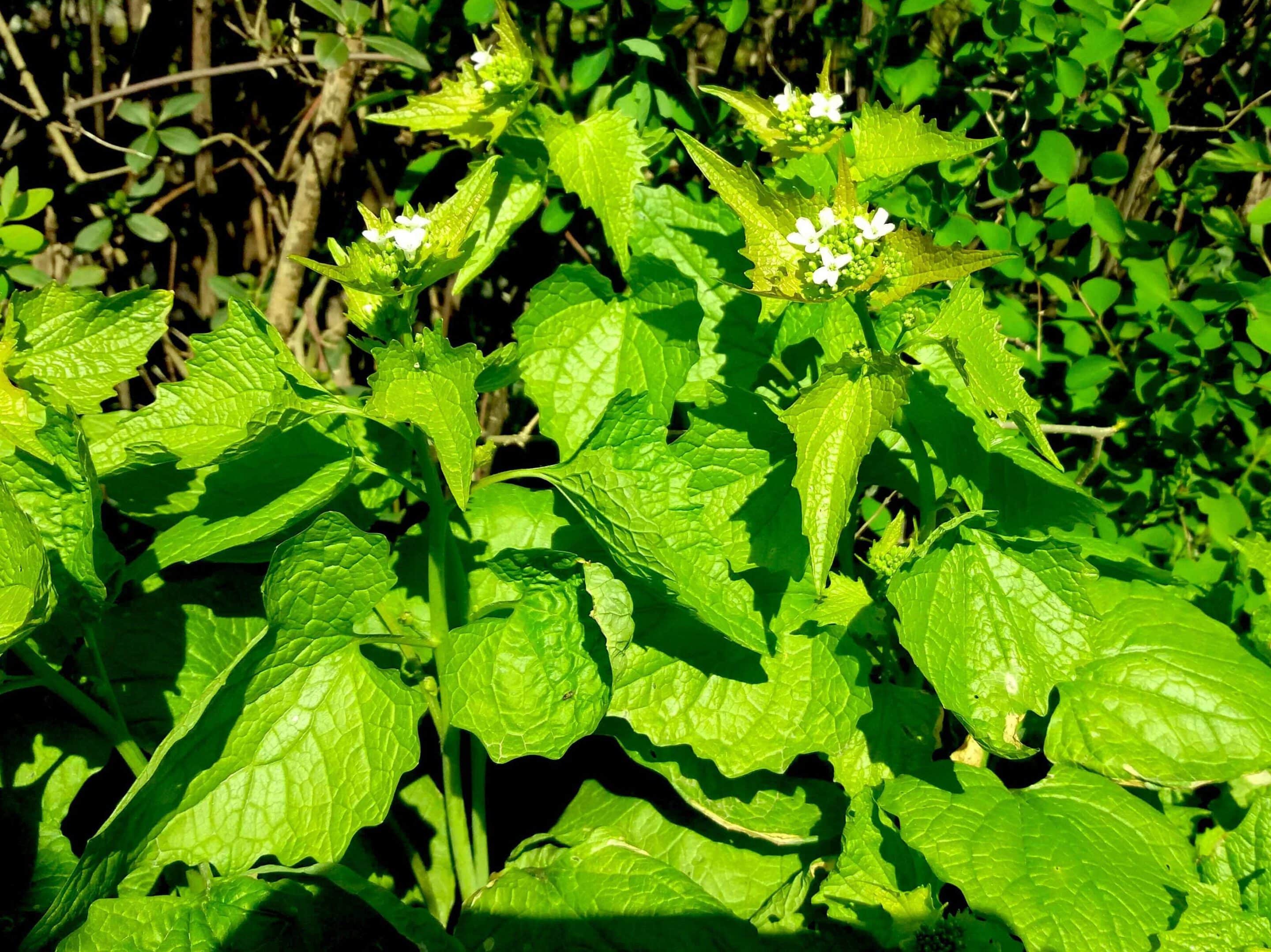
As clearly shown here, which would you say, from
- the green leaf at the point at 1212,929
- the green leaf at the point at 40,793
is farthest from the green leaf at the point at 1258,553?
the green leaf at the point at 40,793

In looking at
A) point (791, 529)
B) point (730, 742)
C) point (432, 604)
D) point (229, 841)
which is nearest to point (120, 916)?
point (229, 841)

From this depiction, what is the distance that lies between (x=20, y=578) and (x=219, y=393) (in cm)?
45

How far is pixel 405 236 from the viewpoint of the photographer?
148 centimetres

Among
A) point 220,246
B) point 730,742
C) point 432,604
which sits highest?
point 220,246

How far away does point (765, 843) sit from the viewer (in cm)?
195

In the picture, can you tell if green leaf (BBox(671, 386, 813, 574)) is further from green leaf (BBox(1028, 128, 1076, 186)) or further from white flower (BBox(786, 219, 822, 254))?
green leaf (BBox(1028, 128, 1076, 186))

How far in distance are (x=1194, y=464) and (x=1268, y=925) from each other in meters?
1.18

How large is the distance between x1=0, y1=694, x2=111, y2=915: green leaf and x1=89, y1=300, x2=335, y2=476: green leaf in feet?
1.68

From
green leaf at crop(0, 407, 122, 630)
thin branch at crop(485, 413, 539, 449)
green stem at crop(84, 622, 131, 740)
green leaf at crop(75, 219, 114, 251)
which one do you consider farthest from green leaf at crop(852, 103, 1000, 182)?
green leaf at crop(75, 219, 114, 251)

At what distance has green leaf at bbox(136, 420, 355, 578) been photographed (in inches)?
65.6

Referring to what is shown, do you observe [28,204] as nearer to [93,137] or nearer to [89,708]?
[93,137]

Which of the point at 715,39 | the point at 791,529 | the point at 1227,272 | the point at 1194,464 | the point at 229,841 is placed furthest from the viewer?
the point at 715,39

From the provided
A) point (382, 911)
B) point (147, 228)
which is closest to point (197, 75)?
point (147, 228)

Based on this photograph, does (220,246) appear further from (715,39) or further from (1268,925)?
(1268,925)
